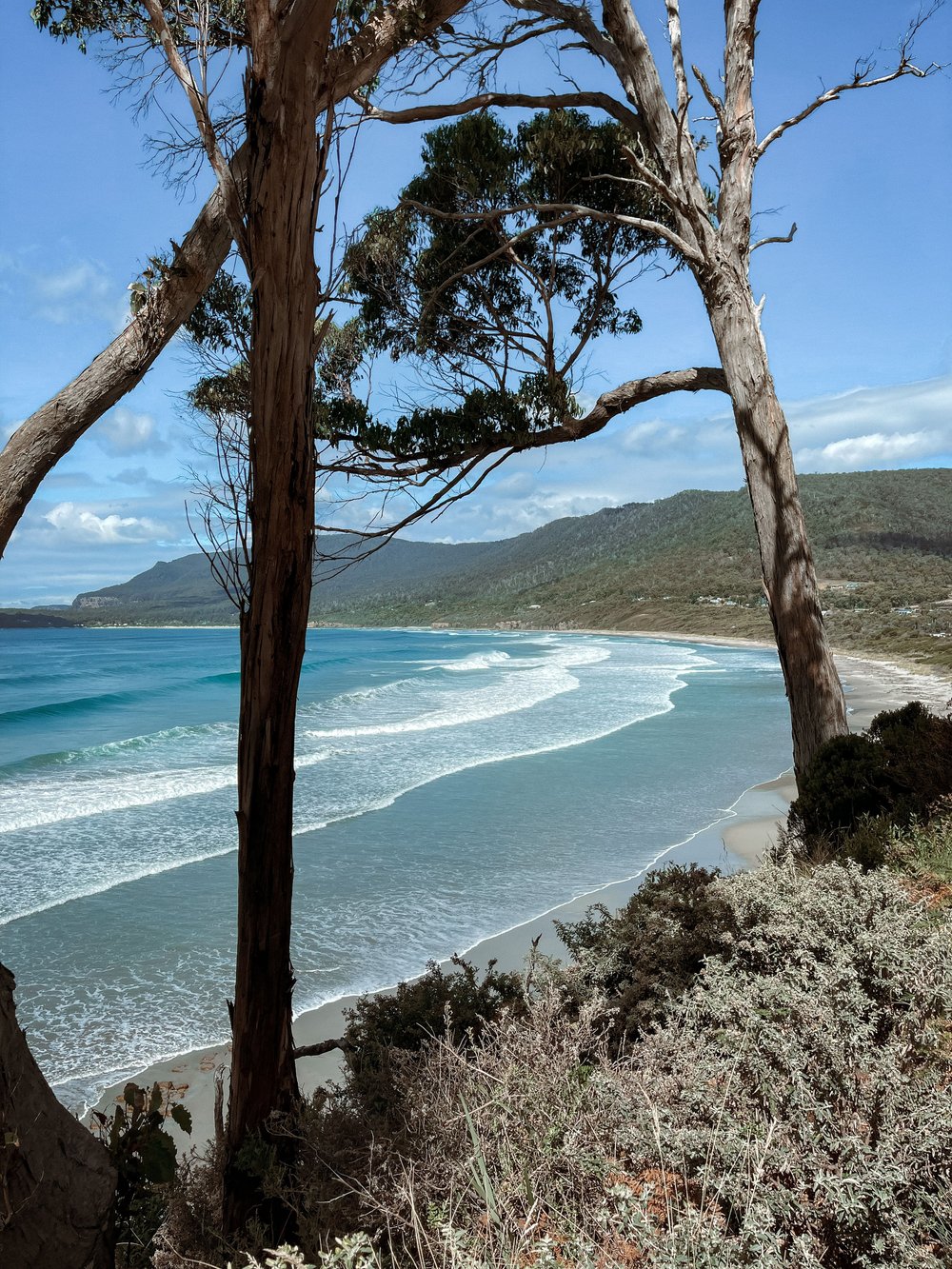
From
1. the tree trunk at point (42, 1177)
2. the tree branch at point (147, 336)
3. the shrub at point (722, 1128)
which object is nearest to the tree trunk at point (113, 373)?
the tree branch at point (147, 336)

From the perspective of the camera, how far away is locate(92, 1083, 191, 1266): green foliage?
229 cm

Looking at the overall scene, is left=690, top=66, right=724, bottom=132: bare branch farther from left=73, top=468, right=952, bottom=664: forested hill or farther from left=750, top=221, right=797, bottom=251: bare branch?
left=73, top=468, right=952, bottom=664: forested hill

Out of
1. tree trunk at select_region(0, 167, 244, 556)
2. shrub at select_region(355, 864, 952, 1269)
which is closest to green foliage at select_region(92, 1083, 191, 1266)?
shrub at select_region(355, 864, 952, 1269)

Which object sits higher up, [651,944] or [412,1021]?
[651,944]

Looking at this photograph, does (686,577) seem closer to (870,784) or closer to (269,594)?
(870,784)

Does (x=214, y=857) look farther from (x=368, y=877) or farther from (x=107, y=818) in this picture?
(x=107, y=818)

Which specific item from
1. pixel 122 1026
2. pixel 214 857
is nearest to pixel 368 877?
pixel 214 857

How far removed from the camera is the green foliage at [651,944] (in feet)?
11.9

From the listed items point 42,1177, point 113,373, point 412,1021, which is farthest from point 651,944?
point 113,373

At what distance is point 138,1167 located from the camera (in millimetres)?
2305

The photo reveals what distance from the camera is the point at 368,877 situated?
834 centimetres

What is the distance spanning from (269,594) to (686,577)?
68188 mm

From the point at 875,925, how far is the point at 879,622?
3866cm

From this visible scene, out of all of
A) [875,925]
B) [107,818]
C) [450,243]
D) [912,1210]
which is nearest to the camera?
[912,1210]
